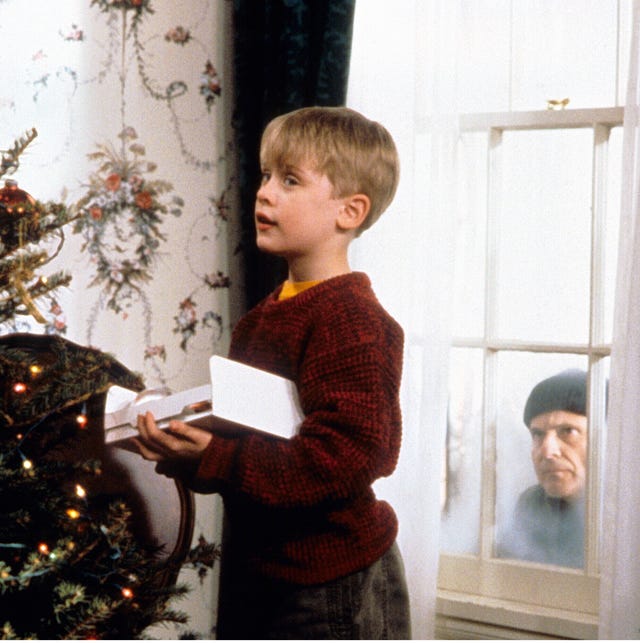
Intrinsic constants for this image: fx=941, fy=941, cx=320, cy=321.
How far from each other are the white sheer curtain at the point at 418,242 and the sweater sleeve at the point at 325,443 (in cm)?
72

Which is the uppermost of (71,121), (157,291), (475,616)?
(71,121)

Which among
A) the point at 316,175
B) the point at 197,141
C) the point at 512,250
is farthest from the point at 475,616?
the point at 197,141

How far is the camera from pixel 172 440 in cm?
125

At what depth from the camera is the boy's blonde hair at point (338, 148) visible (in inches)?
53.8

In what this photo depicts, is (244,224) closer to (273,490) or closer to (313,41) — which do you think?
(313,41)

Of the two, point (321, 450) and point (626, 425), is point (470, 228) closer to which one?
point (626, 425)

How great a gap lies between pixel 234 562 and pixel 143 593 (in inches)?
11.3

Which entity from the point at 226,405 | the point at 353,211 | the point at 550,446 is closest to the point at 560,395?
the point at 550,446

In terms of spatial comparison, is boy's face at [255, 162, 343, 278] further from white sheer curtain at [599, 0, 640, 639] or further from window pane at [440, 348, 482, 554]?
window pane at [440, 348, 482, 554]

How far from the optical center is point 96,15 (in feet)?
7.20

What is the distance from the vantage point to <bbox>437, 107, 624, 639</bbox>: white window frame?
78.9 inches

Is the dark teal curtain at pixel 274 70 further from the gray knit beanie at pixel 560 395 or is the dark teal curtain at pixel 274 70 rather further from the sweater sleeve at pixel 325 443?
the sweater sleeve at pixel 325 443

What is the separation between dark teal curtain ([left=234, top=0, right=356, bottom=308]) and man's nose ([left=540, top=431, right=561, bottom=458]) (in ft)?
2.31

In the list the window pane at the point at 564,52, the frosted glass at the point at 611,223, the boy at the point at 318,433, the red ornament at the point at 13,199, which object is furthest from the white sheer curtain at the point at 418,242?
the red ornament at the point at 13,199
